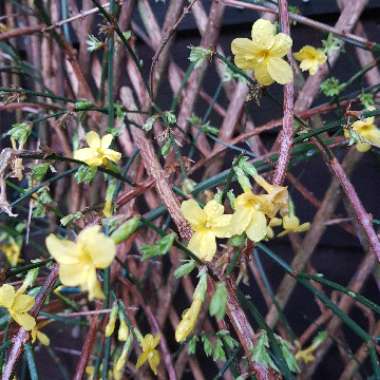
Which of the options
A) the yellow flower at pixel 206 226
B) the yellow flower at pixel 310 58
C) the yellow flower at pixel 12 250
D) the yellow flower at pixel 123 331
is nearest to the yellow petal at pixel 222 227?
the yellow flower at pixel 206 226

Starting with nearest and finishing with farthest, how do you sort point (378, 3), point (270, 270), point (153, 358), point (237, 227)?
point (237, 227), point (153, 358), point (378, 3), point (270, 270)

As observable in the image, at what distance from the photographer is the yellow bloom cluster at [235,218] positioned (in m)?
0.63

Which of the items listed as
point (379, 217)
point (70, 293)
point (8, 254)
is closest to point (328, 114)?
point (379, 217)

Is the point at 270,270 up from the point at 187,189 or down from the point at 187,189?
down

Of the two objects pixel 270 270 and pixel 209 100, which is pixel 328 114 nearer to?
pixel 209 100

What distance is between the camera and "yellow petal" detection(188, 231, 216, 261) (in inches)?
25.8

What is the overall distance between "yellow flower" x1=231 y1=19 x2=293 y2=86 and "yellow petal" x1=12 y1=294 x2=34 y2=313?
482mm

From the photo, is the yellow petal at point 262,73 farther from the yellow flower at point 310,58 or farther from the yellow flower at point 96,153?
the yellow flower at point 310,58

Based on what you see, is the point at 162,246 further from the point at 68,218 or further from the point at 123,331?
the point at 123,331

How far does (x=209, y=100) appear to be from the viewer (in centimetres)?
153

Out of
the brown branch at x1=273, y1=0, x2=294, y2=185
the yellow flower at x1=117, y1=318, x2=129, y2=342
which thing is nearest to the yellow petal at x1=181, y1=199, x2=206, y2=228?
the brown branch at x1=273, y1=0, x2=294, y2=185

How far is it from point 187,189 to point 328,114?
688 millimetres

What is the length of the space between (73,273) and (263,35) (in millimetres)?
437

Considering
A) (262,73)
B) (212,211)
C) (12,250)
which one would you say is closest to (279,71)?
(262,73)
